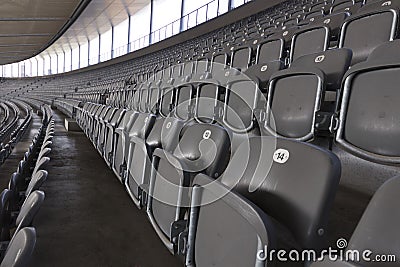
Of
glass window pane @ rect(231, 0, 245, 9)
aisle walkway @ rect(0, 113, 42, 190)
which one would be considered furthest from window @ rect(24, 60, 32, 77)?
aisle walkway @ rect(0, 113, 42, 190)

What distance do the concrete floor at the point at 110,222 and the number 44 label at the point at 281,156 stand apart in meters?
0.23

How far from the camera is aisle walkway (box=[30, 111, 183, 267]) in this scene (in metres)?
1.00

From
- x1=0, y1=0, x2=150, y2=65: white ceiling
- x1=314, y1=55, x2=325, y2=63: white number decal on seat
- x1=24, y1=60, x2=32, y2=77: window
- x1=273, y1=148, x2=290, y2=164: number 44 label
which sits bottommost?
x1=273, y1=148, x2=290, y2=164: number 44 label

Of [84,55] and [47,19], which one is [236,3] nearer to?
[47,19]

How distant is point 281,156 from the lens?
26.1 inches

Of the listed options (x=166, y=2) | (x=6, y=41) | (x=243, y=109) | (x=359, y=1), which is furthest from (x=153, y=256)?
(x=6, y=41)

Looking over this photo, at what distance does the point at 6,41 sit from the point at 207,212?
48.4ft

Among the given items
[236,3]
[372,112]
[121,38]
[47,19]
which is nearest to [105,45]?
[121,38]

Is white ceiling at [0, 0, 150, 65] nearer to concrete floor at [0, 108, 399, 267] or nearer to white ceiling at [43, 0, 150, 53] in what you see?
white ceiling at [43, 0, 150, 53]

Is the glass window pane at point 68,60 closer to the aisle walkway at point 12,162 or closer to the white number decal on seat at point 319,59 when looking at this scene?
the aisle walkway at point 12,162

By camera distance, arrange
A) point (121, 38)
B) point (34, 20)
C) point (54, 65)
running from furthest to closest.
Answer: point (54, 65) < point (121, 38) < point (34, 20)

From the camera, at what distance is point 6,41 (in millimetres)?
12844

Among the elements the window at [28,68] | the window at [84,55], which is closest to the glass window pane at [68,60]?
the window at [84,55]

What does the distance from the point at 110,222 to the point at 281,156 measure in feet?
2.71
